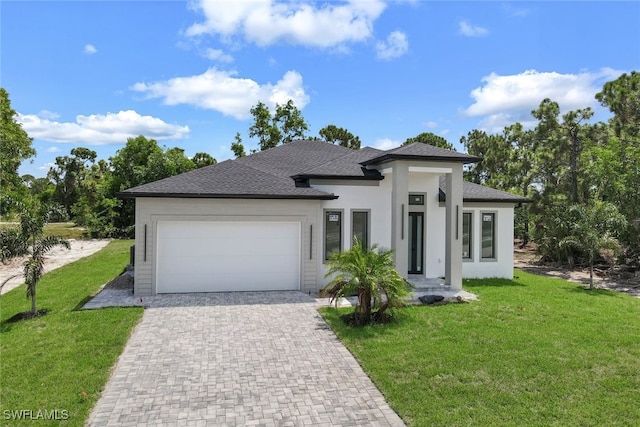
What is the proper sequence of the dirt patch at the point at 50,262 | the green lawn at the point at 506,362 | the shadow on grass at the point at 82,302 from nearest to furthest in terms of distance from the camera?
the green lawn at the point at 506,362 → the shadow on grass at the point at 82,302 → the dirt patch at the point at 50,262

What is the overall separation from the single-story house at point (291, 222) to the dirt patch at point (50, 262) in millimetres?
5142

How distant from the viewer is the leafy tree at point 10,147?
24062 millimetres

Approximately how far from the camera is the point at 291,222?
13.6 meters

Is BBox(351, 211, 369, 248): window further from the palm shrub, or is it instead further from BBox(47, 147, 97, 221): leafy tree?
BBox(47, 147, 97, 221): leafy tree

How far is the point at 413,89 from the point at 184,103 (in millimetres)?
12682

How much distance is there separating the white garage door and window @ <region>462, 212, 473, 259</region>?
691 cm

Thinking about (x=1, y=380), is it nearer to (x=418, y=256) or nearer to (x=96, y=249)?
(x=418, y=256)

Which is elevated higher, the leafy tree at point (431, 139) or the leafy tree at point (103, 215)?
the leafy tree at point (431, 139)

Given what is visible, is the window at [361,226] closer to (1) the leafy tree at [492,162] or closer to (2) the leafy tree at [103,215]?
(1) the leafy tree at [492,162]

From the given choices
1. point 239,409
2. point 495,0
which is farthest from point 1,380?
point 495,0

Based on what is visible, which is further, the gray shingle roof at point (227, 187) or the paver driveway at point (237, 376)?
the gray shingle roof at point (227, 187)

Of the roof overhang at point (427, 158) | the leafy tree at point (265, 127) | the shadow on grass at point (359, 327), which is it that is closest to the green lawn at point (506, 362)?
the shadow on grass at point (359, 327)

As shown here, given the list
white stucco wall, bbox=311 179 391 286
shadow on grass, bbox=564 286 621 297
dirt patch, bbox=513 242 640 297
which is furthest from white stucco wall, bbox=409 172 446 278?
dirt patch, bbox=513 242 640 297

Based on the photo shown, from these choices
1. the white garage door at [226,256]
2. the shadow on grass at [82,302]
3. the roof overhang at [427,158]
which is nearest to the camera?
the shadow on grass at [82,302]
